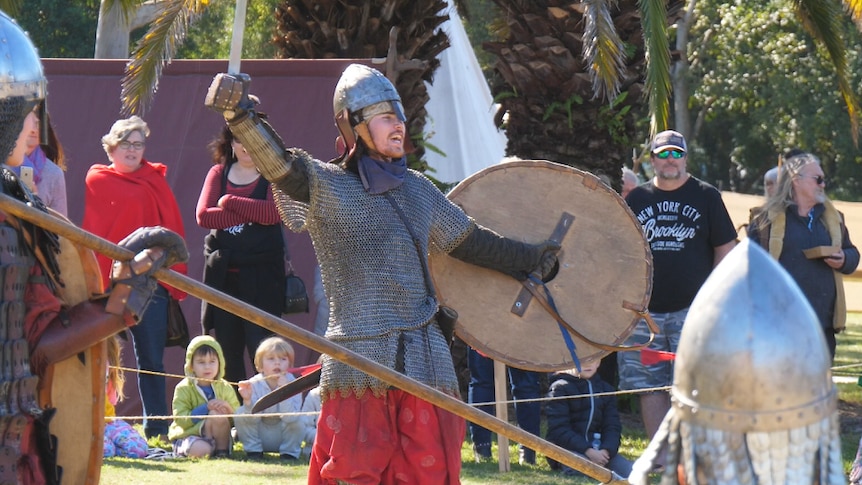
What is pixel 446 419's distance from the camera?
14.6 ft

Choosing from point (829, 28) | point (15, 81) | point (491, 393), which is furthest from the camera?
point (829, 28)

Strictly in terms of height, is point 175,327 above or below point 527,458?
above

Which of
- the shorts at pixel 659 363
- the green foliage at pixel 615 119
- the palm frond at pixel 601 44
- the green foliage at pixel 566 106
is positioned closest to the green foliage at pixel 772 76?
the green foliage at pixel 615 119

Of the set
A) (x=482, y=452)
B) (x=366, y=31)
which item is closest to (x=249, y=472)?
(x=482, y=452)

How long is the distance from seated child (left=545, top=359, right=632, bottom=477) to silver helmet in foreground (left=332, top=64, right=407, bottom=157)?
2473mm

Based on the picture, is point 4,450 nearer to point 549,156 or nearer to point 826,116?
point 549,156

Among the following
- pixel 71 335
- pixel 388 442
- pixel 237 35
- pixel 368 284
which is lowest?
pixel 388 442

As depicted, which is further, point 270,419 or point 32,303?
point 270,419

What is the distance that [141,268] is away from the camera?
3422 millimetres

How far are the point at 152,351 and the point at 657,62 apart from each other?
306 centimetres

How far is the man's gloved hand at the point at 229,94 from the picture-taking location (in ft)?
13.8

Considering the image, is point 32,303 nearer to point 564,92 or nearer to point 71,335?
point 71,335

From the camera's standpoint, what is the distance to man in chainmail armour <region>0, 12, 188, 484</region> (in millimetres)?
3334

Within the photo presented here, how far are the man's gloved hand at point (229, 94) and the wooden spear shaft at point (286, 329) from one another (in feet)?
2.29
